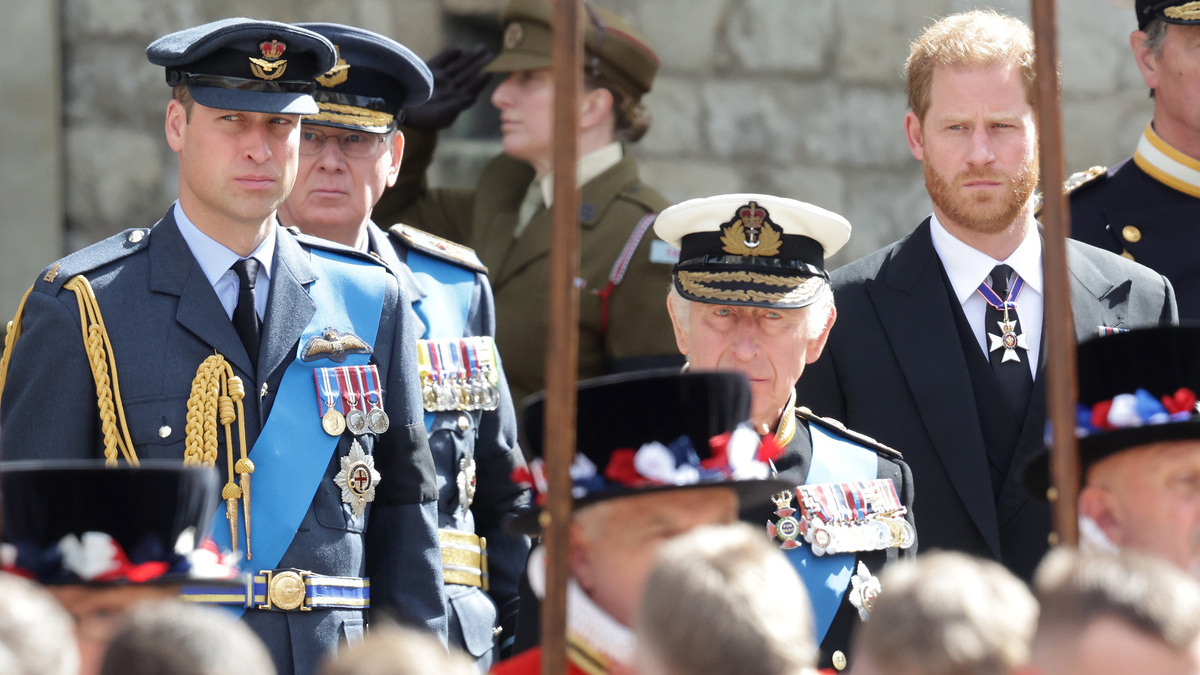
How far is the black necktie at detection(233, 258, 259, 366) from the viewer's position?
3.39m

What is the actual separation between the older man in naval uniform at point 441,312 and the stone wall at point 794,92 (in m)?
1.44

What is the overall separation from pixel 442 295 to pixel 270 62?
2.98 ft

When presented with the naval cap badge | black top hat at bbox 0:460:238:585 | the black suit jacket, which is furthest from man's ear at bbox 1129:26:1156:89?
black top hat at bbox 0:460:238:585

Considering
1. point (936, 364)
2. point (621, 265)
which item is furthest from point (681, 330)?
point (621, 265)

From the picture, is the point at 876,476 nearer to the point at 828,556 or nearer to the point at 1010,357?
the point at 828,556

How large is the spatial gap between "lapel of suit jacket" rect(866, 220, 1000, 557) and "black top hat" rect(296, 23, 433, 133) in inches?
47.0

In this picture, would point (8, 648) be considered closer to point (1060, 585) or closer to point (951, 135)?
point (1060, 585)

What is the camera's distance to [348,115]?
422cm

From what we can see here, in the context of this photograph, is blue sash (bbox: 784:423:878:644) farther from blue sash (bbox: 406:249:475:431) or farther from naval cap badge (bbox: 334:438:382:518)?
blue sash (bbox: 406:249:475:431)

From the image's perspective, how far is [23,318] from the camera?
334 centimetres

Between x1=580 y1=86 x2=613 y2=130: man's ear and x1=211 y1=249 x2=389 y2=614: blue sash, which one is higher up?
x1=580 y1=86 x2=613 y2=130: man's ear

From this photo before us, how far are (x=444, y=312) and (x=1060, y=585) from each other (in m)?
2.30

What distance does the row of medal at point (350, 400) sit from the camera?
134 inches

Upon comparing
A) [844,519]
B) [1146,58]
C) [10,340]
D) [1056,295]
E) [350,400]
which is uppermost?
[1146,58]
